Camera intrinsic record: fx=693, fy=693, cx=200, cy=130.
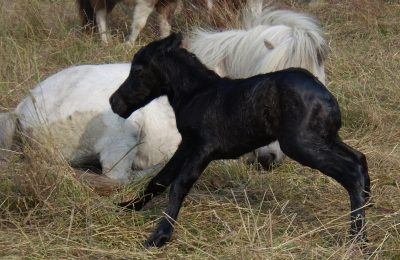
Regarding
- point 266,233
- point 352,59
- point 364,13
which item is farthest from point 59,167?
point 364,13

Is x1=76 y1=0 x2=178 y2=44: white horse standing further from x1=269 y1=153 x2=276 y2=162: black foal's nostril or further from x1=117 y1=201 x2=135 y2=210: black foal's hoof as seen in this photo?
x1=117 y1=201 x2=135 y2=210: black foal's hoof

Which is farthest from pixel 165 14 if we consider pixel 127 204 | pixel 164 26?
pixel 127 204

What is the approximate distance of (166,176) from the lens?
3.38 meters

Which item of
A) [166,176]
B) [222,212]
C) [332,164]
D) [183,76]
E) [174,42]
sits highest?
[174,42]

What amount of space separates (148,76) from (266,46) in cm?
113

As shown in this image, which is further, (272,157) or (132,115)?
(132,115)

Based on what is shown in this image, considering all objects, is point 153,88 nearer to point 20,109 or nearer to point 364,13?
point 20,109

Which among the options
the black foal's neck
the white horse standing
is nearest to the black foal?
the black foal's neck

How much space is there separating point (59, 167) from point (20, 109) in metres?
1.19

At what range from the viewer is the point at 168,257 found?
3.00 m

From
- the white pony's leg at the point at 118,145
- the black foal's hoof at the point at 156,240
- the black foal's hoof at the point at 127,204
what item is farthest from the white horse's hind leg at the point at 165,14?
the black foal's hoof at the point at 156,240

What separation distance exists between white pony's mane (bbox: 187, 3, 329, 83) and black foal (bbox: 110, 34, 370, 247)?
2.80ft

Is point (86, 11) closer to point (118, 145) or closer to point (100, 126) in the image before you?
point (100, 126)

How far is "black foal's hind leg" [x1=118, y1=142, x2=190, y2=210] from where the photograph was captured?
333 centimetres
